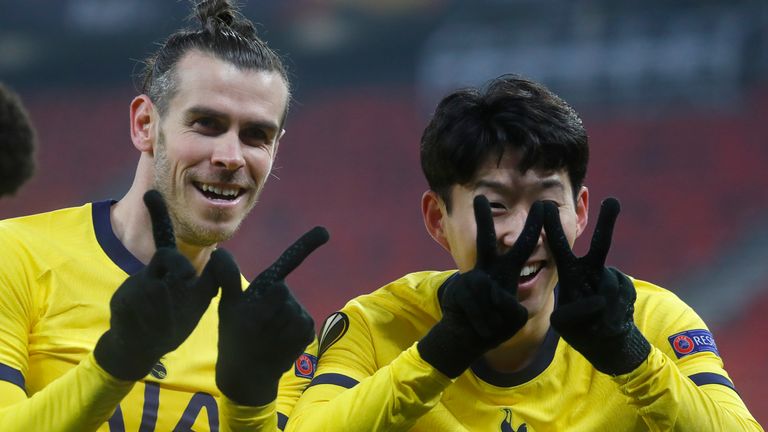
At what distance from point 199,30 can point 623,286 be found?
4.77 feet

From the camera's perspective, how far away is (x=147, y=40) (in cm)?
1394

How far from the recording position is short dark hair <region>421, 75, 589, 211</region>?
110 inches

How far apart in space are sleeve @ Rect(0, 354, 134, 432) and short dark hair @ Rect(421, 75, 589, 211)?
1044mm

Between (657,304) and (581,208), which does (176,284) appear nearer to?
(581,208)

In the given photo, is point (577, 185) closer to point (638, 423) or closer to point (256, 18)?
point (638, 423)

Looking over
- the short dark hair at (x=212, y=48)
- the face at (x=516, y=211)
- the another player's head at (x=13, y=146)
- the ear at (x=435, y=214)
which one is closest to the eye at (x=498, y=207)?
the face at (x=516, y=211)

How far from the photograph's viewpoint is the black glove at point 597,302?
92.4 inches

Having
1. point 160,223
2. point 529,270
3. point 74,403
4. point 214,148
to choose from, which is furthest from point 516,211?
point 74,403

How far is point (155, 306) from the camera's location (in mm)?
2158

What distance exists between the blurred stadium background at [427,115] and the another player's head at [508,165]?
8682 millimetres

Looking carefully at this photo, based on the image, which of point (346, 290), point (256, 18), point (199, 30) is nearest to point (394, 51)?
point (256, 18)

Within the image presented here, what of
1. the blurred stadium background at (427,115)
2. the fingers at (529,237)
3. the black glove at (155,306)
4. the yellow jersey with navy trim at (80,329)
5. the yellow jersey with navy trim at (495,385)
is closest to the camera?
the black glove at (155,306)

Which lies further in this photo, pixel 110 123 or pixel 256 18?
pixel 110 123

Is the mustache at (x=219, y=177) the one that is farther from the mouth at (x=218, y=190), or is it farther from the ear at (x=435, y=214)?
the ear at (x=435, y=214)
